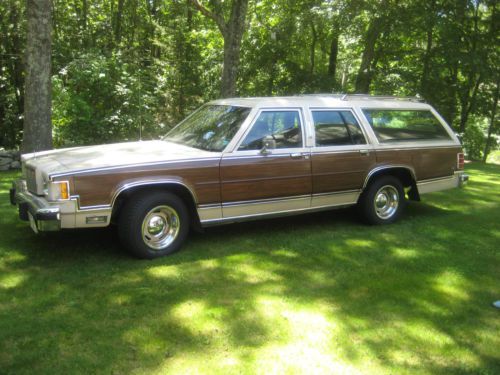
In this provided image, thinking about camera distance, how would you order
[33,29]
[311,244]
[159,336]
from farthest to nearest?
[33,29] < [311,244] < [159,336]

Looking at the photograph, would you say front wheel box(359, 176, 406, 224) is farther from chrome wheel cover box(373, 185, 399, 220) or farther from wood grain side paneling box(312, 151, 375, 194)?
wood grain side paneling box(312, 151, 375, 194)

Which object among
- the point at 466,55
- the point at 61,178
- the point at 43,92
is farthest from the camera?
the point at 466,55

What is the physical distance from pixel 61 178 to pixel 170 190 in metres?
1.16

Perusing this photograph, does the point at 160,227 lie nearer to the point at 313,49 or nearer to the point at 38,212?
the point at 38,212

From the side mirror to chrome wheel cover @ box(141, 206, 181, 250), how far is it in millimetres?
1249

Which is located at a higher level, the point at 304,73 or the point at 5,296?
the point at 304,73

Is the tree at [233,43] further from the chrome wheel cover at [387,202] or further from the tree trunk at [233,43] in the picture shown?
the chrome wheel cover at [387,202]

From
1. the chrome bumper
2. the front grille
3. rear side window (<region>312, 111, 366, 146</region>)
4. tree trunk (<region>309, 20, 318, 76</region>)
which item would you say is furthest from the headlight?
tree trunk (<region>309, 20, 318, 76</region>)

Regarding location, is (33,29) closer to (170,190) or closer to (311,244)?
(170,190)

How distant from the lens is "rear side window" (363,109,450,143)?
6.64 metres

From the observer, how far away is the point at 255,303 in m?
4.16

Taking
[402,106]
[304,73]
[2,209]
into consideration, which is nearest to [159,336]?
[2,209]

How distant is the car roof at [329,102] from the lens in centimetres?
592

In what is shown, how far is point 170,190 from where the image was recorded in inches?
204
